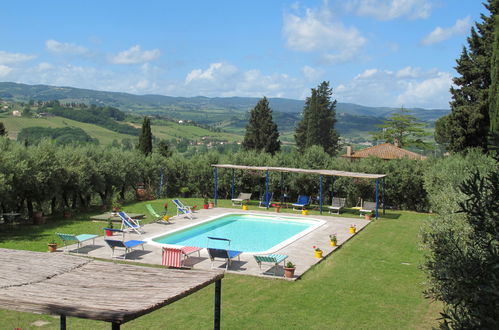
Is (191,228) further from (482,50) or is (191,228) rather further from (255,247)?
(482,50)

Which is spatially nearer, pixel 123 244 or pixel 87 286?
pixel 87 286

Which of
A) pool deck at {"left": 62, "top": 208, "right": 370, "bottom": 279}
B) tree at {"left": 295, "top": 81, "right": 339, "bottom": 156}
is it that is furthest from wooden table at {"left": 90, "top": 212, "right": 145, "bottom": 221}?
tree at {"left": 295, "top": 81, "right": 339, "bottom": 156}

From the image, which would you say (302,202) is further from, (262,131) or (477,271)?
(262,131)

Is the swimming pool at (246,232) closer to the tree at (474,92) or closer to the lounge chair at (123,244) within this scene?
the lounge chair at (123,244)

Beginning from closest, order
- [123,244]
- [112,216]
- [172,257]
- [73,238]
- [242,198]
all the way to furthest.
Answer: [172,257] → [123,244] → [73,238] → [112,216] → [242,198]

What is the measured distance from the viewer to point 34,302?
4566 mm

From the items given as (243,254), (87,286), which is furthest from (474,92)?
(87,286)

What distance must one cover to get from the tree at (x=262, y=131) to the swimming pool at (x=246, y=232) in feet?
72.0

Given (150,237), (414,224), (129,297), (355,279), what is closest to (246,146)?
(414,224)

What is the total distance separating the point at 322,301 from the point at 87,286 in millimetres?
5786

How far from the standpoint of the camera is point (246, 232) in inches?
749

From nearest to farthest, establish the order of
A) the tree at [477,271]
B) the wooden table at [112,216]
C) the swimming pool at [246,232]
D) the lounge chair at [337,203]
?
the tree at [477,271] < the swimming pool at [246,232] < the wooden table at [112,216] < the lounge chair at [337,203]

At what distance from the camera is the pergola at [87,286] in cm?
444

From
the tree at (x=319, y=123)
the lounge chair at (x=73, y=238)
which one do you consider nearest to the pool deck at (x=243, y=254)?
the lounge chair at (x=73, y=238)
